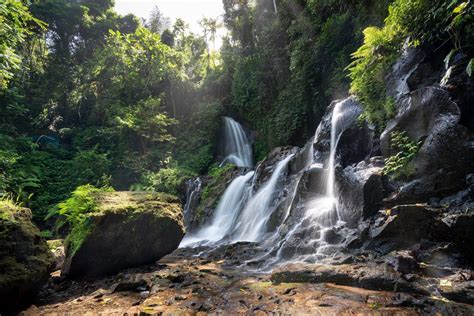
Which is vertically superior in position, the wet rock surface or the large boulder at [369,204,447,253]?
the large boulder at [369,204,447,253]

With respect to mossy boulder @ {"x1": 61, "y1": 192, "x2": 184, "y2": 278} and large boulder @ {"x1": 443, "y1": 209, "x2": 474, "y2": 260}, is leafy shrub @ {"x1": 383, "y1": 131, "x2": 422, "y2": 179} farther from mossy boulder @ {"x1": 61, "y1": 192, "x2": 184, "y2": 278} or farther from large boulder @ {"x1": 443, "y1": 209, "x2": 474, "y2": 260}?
mossy boulder @ {"x1": 61, "y1": 192, "x2": 184, "y2": 278}

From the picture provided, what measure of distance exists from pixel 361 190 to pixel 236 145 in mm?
14639

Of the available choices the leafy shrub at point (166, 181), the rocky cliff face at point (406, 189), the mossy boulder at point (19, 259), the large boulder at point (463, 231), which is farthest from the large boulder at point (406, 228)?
the leafy shrub at point (166, 181)

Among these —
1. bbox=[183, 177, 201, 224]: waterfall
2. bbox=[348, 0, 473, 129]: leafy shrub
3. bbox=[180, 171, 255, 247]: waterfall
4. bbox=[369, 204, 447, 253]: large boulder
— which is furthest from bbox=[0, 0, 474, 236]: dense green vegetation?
bbox=[369, 204, 447, 253]: large boulder

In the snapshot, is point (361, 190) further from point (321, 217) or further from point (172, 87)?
point (172, 87)

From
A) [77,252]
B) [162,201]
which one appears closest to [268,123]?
[162,201]

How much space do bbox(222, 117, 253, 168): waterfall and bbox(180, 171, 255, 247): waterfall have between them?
567 cm

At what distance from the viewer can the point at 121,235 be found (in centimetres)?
641

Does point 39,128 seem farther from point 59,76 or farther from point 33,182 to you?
point 33,182

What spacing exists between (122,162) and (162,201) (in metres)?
14.1

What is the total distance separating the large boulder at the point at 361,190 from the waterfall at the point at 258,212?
11.3 feet

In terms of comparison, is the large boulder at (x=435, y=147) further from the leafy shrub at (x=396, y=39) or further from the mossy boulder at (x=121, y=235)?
the mossy boulder at (x=121, y=235)

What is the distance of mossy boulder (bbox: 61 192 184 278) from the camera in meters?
6.00

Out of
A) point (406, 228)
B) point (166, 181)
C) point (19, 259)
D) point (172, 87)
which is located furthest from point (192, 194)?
point (172, 87)
